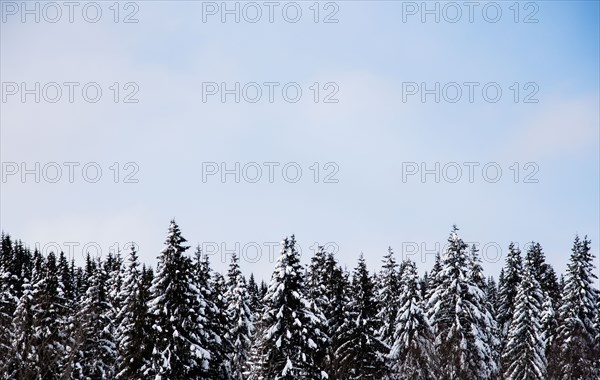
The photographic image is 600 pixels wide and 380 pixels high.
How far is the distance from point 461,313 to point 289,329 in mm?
13174

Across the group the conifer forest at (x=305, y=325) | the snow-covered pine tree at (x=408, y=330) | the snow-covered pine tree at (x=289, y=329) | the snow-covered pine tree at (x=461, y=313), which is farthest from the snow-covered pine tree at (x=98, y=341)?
the snow-covered pine tree at (x=461, y=313)

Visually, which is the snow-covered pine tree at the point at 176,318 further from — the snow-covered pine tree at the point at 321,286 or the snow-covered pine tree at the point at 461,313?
the snow-covered pine tree at the point at 461,313

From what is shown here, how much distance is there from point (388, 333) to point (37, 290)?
84.8 ft

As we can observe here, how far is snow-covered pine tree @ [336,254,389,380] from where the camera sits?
124ft

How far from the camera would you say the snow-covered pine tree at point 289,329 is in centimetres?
3297

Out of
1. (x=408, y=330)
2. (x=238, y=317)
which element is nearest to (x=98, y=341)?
(x=238, y=317)

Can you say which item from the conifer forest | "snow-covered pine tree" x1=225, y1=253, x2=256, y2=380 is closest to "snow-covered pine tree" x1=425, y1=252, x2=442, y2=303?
the conifer forest

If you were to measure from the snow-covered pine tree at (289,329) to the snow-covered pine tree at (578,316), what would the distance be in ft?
63.6

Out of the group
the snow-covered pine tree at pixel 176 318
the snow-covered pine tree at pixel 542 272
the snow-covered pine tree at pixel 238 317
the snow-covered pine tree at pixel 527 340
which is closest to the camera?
the snow-covered pine tree at pixel 176 318

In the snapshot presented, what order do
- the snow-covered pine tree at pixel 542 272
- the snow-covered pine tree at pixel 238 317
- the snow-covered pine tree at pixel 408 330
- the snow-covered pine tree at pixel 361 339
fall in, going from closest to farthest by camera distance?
the snow-covered pine tree at pixel 361 339 < the snow-covered pine tree at pixel 408 330 < the snow-covered pine tree at pixel 238 317 < the snow-covered pine tree at pixel 542 272

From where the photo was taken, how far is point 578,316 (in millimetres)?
44844

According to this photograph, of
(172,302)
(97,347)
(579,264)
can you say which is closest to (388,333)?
(579,264)

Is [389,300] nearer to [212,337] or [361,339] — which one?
[361,339]

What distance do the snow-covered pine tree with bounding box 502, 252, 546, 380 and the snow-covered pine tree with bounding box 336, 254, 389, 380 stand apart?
38.7 feet
